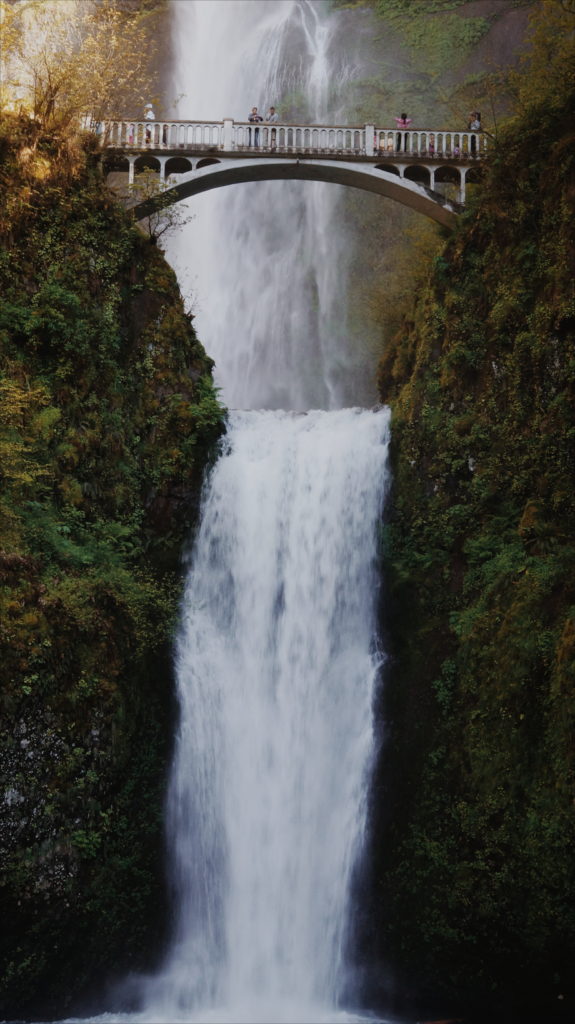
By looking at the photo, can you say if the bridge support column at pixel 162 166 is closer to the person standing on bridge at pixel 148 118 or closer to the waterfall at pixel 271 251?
the person standing on bridge at pixel 148 118

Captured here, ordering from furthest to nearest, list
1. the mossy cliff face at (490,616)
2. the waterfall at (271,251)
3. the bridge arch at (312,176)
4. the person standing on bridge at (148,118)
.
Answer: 1. the waterfall at (271,251)
2. the person standing on bridge at (148,118)
3. the bridge arch at (312,176)
4. the mossy cliff face at (490,616)

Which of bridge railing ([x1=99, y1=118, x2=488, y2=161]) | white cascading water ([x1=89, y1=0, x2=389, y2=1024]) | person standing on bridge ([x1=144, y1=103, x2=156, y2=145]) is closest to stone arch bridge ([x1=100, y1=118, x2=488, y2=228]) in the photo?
bridge railing ([x1=99, y1=118, x2=488, y2=161])

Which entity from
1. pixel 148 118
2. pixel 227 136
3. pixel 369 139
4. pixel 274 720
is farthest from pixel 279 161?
pixel 274 720

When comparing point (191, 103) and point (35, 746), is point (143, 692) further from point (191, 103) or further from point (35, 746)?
point (191, 103)

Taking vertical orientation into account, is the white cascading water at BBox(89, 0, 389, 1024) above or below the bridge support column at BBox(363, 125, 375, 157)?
below

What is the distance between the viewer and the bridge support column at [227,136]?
18.4 metres

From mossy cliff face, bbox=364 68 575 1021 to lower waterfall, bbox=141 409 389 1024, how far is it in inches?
23.9

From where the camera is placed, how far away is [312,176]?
19.0m

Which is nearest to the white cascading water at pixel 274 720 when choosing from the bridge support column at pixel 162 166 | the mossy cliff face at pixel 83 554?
the mossy cliff face at pixel 83 554

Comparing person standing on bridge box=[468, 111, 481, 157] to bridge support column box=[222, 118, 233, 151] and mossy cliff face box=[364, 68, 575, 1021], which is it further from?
bridge support column box=[222, 118, 233, 151]

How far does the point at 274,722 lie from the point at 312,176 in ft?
39.7

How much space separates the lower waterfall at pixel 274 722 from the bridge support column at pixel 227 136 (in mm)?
6122

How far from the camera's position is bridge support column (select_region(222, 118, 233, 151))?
18.4 m

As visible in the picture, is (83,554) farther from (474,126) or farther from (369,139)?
(474,126)
